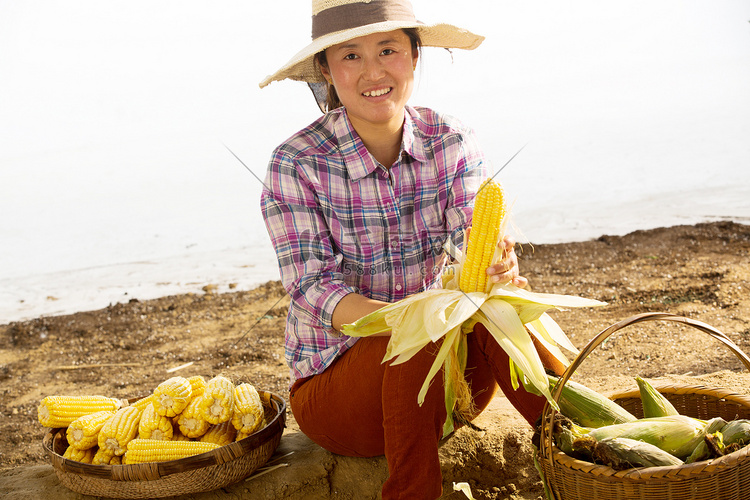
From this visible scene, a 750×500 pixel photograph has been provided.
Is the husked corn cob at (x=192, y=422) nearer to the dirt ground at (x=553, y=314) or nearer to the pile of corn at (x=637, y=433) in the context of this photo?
the dirt ground at (x=553, y=314)

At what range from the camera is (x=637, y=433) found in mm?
1772

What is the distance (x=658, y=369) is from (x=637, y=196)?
215 inches

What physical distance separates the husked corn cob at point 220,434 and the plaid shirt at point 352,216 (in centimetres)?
30

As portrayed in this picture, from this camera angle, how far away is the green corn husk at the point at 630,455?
1.65 m

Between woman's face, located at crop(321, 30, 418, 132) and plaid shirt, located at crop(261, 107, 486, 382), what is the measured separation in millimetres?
161

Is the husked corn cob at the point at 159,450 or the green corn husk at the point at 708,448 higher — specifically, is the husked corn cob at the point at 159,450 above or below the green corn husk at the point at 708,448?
below

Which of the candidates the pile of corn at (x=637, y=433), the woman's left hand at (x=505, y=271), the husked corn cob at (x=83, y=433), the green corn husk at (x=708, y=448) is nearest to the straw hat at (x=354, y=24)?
the woman's left hand at (x=505, y=271)

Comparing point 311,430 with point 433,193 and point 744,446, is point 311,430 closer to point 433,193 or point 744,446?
point 433,193

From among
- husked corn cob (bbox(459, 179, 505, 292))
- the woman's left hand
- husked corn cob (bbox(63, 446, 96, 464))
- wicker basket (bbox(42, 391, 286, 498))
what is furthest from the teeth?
husked corn cob (bbox(63, 446, 96, 464))

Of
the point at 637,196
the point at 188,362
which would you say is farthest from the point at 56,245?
the point at 637,196

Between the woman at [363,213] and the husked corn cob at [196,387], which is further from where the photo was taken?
the husked corn cob at [196,387]

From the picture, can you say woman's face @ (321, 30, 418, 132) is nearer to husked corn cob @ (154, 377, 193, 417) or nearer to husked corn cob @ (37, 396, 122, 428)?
husked corn cob @ (154, 377, 193, 417)

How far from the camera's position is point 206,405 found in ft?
8.00

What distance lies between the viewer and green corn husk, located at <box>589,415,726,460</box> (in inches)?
69.0
